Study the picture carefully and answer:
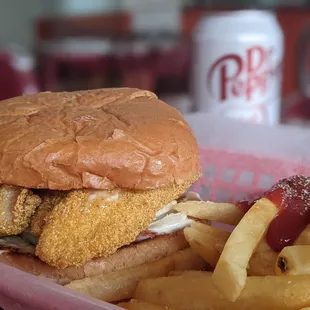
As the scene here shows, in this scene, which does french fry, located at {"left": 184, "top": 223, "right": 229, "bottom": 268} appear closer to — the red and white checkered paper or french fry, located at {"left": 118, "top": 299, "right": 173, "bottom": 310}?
french fry, located at {"left": 118, "top": 299, "right": 173, "bottom": 310}

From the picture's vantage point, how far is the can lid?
2.48 metres

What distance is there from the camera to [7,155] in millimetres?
1323

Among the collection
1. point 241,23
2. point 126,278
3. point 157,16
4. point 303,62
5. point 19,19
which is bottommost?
point 19,19

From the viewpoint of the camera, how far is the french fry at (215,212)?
1.40 metres

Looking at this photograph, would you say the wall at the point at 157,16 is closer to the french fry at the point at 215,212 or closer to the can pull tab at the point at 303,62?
the can pull tab at the point at 303,62

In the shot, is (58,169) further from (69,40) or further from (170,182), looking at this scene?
(69,40)

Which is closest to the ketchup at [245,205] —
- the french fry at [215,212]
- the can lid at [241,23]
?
the french fry at [215,212]

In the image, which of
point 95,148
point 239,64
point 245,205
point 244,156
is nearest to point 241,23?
point 239,64

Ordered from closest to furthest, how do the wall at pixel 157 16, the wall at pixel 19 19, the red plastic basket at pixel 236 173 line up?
1. the red plastic basket at pixel 236 173
2. the wall at pixel 157 16
3. the wall at pixel 19 19

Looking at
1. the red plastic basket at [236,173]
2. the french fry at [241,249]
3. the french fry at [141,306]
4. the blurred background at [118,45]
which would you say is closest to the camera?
the french fry at [241,249]

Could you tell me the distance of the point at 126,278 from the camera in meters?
1.31

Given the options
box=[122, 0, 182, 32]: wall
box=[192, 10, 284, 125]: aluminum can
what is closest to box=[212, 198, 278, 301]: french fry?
box=[192, 10, 284, 125]: aluminum can

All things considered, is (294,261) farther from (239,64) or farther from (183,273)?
(239,64)

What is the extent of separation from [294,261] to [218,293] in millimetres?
156
